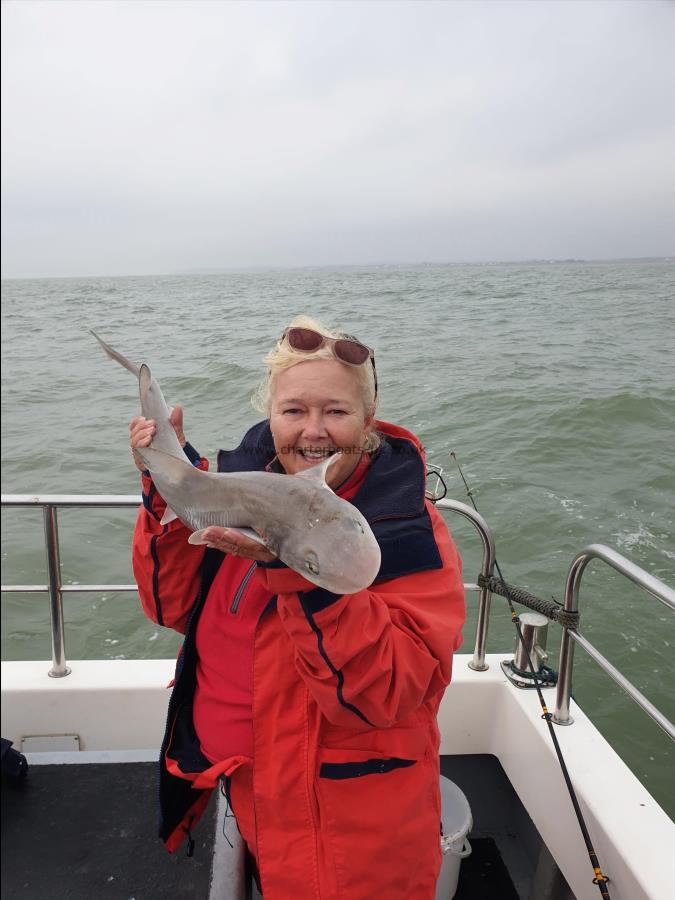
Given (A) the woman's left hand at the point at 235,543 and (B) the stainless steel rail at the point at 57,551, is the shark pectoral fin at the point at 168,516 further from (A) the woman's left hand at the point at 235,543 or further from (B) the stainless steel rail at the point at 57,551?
(B) the stainless steel rail at the point at 57,551

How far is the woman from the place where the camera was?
1.61 metres

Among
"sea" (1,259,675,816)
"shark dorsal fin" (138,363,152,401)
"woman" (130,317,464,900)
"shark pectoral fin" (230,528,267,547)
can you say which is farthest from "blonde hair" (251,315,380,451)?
"sea" (1,259,675,816)

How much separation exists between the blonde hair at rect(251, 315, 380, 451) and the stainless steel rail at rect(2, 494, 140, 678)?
1241mm

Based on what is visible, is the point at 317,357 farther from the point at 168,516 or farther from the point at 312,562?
the point at 312,562

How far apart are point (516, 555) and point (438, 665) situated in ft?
20.2

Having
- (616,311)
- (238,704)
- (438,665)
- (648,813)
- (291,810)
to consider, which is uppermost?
(616,311)

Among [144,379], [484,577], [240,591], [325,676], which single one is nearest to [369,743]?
[325,676]

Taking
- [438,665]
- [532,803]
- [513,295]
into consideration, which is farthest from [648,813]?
[513,295]

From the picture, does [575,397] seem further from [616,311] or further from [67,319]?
[67,319]

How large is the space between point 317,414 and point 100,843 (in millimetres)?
1672

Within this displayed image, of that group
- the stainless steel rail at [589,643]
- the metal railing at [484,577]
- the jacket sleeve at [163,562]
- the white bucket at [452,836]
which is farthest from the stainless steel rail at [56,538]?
the stainless steel rail at [589,643]

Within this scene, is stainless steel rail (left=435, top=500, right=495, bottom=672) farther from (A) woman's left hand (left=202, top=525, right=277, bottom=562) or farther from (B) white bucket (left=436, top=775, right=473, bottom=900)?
(A) woman's left hand (left=202, top=525, right=277, bottom=562)

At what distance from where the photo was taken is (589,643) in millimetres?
2758

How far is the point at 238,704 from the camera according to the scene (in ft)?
6.33
